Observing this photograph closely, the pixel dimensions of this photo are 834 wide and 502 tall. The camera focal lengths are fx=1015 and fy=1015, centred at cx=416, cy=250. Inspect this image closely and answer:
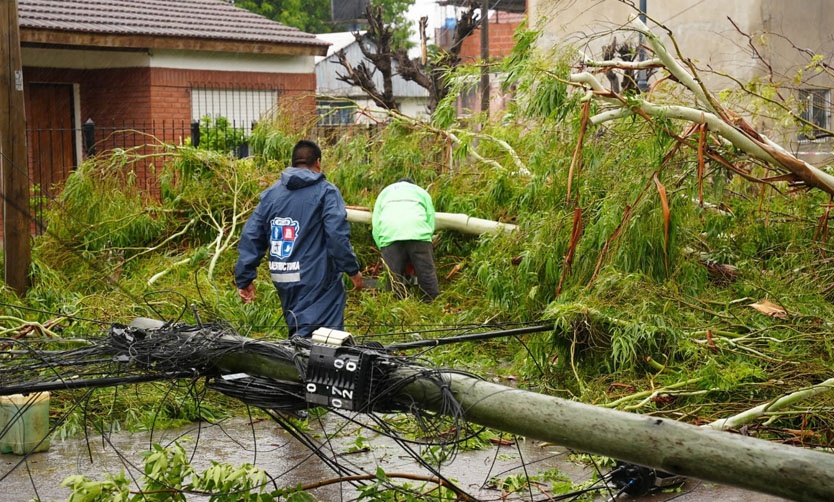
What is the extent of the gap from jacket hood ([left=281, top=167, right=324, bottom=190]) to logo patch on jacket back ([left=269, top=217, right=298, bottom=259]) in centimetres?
25

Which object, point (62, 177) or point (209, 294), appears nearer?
point (209, 294)

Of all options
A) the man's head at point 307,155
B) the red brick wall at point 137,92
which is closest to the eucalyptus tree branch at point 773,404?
the man's head at point 307,155

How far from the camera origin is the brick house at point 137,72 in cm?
1648

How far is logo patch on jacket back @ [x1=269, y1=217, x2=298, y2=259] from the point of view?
7.22 m

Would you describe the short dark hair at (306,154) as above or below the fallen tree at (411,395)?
above

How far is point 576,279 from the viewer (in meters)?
7.64

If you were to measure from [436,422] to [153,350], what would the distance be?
1198 millimetres

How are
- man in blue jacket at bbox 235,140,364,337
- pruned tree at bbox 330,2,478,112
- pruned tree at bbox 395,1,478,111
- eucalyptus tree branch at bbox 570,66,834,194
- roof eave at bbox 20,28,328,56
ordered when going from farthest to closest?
1. pruned tree at bbox 395,1,478,111
2. pruned tree at bbox 330,2,478,112
3. roof eave at bbox 20,28,328,56
4. eucalyptus tree branch at bbox 570,66,834,194
5. man in blue jacket at bbox 235,140,364,337

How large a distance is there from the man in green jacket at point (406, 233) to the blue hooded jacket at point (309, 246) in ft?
10.9

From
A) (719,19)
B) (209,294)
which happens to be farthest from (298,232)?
(719,19)

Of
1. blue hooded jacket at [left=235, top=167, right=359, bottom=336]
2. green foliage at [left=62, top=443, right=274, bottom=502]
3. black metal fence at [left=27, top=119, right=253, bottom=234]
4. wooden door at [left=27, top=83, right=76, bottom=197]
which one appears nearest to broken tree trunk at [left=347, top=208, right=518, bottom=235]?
blue hooded jacket at [left=235, top=167, right=359, bottom=336]

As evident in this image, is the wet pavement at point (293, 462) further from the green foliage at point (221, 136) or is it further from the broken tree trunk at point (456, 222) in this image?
the green foliage at point (221, 136)

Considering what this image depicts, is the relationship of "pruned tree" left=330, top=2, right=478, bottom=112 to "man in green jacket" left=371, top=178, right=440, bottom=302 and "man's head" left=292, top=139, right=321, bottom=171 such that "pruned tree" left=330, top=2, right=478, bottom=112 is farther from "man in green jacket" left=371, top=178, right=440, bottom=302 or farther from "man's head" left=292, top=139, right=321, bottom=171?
"man's head" left=292, top=139, right=321, bottom=171

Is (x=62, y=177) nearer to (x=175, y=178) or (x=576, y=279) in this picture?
(x=175, y=178)
